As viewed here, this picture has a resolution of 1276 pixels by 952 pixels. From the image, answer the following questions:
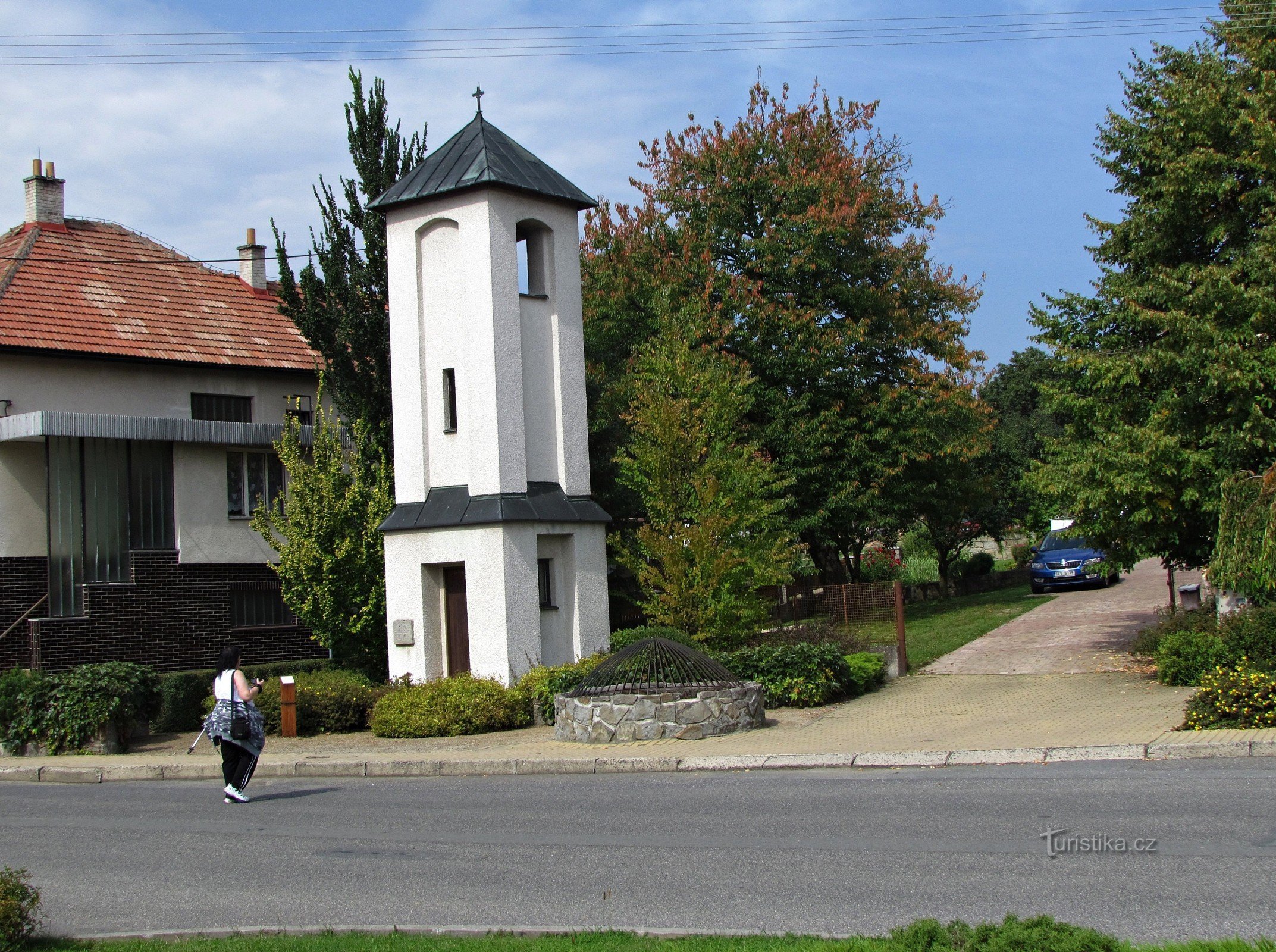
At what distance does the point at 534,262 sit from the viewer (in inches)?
813

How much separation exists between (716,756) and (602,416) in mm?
13400

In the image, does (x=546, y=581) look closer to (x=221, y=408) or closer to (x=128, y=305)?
(x=221, y=408)

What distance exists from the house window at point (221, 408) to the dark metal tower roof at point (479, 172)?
7770 mm

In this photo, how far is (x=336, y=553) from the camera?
821 inches

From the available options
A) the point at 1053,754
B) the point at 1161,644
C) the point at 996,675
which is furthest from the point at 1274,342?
the point at 1053,754

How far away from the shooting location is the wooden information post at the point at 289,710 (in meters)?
17.7

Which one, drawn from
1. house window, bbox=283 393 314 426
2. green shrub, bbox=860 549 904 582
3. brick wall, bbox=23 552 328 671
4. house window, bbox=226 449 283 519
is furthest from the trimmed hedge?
house window, bbox=283 393 314 426

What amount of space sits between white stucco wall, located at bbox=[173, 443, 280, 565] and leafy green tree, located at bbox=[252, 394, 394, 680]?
10.3 feet

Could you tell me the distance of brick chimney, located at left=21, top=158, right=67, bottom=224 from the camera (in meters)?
26.9

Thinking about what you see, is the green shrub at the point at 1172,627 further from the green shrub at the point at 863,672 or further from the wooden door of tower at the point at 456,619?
the wooden door of tower at the point at 456,619

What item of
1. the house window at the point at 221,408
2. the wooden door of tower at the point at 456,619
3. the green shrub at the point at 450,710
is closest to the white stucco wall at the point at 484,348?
the wooden door of tower at the point at 456,619

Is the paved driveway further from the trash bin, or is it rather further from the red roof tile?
the red roof tile

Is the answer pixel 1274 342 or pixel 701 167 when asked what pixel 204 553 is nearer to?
pixel 701 167

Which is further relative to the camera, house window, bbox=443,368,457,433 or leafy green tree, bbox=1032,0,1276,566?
house window, bbox=443,368,457,433
